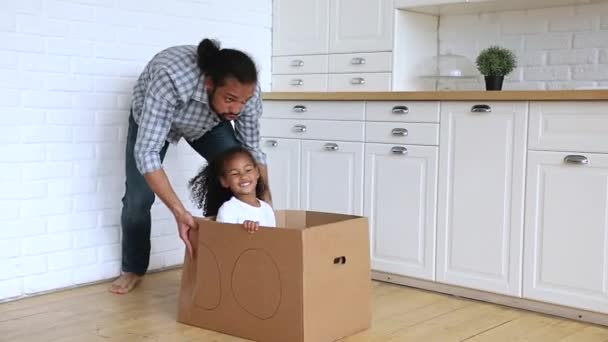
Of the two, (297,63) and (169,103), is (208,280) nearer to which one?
(169,103)

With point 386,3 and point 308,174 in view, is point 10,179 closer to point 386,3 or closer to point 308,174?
point 308,174

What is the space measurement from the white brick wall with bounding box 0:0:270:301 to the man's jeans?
19 cm

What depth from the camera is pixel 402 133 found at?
348 cm

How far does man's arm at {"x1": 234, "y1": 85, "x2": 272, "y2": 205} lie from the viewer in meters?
3.01

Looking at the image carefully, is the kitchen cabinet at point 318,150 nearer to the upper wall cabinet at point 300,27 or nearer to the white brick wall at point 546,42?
the upper wall cabinet at point 300,27

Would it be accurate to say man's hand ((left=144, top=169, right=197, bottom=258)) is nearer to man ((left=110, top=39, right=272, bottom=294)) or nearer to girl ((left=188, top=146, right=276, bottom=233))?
man ((left=110, top=39, right=272, bottom=294))

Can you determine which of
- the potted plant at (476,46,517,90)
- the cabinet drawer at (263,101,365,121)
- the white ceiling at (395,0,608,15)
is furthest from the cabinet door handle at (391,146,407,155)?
the white ceiling at (395,0,608,15)

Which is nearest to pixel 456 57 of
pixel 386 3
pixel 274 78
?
pixel 386 3

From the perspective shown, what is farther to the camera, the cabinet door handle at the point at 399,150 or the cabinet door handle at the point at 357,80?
the cabinet door handle at the point at 357,80

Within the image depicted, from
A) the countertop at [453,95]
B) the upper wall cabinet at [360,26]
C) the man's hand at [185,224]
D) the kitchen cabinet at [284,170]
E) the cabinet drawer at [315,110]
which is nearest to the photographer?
the man's hand at [185,224]

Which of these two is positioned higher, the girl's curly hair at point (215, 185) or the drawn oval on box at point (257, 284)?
the girl's curly hair at point (215, 185)

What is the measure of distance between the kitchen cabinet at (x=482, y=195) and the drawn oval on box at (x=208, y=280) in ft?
3.67

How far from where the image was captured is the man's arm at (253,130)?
119 inches

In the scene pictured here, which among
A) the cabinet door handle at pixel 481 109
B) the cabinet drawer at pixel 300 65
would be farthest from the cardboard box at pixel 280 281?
the cabinet drawer at pixel 300 65
